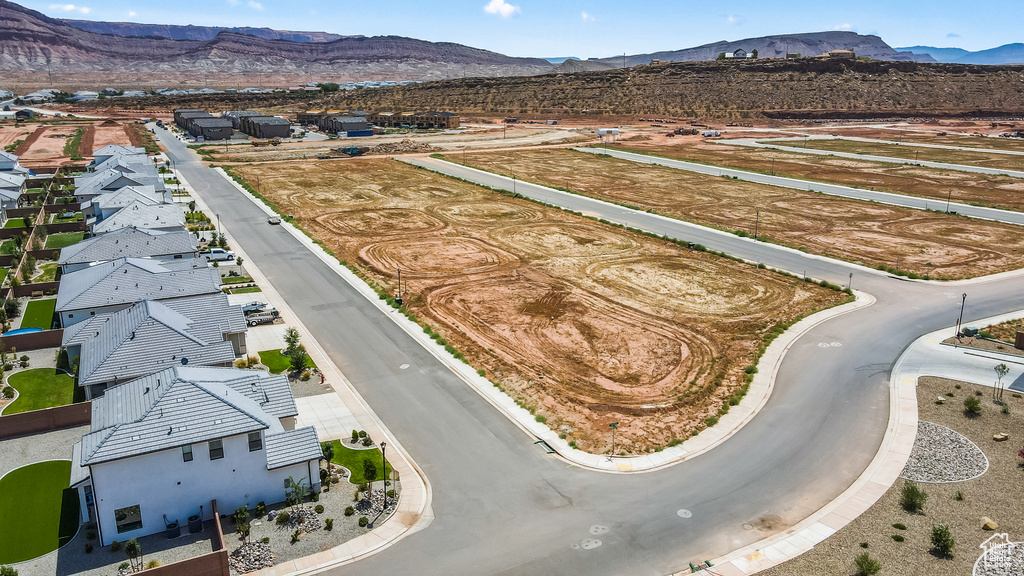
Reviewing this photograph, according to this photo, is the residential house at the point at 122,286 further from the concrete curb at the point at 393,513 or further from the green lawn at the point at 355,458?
the green lawn at the point at 355,458

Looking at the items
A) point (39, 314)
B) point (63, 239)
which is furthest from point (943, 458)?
point (63, 239)

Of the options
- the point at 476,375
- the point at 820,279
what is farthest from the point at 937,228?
the point at 476,375

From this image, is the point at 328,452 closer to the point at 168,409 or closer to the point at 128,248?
the point at 168,409

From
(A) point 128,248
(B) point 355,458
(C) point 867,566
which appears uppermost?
(A) point 128,248

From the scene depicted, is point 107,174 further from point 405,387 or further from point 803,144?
point 803,144

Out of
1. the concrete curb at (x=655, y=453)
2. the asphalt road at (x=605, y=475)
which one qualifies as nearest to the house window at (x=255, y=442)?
the asphalt road at (x=605, y=475)

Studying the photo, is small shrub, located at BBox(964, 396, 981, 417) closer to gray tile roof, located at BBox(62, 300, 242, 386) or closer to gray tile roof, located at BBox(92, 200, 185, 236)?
gray tile roof, located at BBox(62, 300, 242, 386)

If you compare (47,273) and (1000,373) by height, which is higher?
(1000,373)
